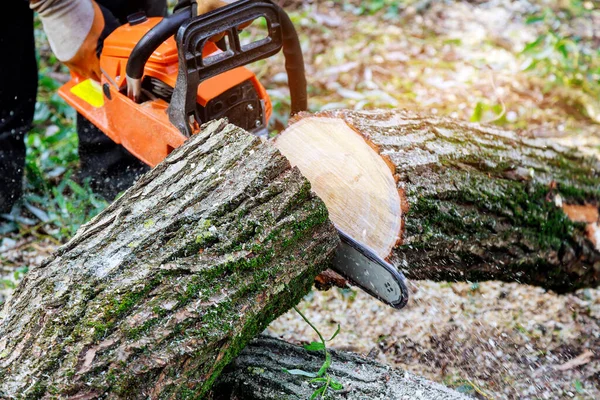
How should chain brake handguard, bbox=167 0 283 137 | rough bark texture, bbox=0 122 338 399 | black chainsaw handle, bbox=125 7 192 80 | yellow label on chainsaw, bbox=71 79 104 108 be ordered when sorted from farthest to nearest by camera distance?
yellow label on chainsaw, bbox=71 79 104 108
black chainsaw handle, bbox=125 7 192 80
chain brake handguard, bbox=167 0 283 137
rough bark texture, bbox=0 122 338 399

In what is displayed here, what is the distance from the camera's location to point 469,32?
448 centimetres

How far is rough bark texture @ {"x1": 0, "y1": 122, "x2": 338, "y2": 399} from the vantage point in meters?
1.38

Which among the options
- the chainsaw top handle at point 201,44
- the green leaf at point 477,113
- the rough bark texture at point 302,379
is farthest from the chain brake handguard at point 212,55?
the green leaf at point 477,113

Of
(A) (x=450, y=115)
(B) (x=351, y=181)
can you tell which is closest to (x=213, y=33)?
(B) (x=351, y=181)

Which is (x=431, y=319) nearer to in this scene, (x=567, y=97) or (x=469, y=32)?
(x=567, y=97)

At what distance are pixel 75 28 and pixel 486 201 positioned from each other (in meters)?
1.73

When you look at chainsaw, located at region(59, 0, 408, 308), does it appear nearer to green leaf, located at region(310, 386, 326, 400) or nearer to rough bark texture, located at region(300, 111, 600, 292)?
rough bark texture, located at region(300, 111, 600, 292)

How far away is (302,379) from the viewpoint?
1669mm

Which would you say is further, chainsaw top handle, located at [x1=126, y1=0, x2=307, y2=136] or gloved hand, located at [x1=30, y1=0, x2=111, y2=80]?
gloved hand, located at [x1=30, y1=0, x2=111, y2=80]

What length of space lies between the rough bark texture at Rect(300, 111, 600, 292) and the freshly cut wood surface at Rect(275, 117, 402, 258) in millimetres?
40

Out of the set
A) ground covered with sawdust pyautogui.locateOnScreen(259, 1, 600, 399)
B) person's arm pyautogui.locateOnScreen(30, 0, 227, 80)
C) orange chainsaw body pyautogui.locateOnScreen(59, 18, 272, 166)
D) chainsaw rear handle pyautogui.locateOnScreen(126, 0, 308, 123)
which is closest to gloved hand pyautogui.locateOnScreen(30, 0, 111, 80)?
person's arm pyautogui.locateOnScreen(30, 0, 227, 80)

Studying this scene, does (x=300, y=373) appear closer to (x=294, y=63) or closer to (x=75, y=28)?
(x=294, y=63)

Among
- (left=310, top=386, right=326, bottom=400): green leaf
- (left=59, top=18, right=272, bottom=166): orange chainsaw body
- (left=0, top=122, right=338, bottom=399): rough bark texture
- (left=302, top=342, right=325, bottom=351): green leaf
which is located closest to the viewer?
(left=0, top=122, right=338, bottom=399): rough bark texture

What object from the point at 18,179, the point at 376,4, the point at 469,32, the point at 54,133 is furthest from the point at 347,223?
the point at 376,4
